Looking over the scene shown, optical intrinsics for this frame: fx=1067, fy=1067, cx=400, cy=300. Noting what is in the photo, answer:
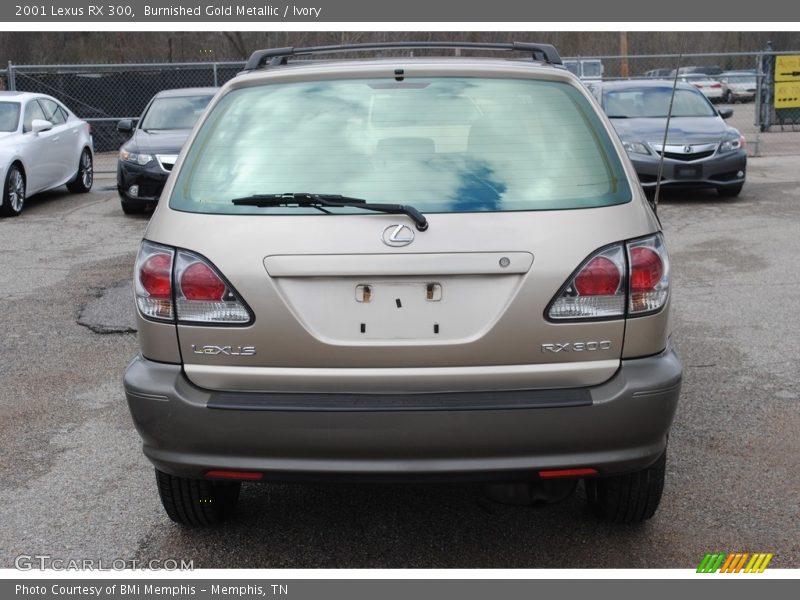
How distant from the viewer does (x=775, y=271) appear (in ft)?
29.8

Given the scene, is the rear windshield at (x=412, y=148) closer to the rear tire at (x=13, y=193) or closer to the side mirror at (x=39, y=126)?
the rear tire at (x=13, y=193)

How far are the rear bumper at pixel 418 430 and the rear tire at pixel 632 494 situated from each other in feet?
1.37

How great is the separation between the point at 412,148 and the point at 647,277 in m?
0.86

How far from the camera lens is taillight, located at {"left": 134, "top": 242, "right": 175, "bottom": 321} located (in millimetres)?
3373

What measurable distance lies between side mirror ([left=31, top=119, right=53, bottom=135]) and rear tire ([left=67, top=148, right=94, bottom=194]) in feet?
6.15

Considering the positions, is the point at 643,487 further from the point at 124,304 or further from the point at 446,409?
the point at 124,304

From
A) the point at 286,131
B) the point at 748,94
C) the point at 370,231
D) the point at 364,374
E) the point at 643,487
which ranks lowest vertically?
the point at 748,94

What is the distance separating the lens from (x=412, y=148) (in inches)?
137

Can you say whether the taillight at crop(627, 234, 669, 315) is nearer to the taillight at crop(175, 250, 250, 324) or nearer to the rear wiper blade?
the rear wiper blade

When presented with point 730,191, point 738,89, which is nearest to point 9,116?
point 730,191

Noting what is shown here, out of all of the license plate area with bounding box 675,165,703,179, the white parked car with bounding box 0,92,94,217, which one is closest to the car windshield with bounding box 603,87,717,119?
the license plate area with bounding box 675,165,703,179

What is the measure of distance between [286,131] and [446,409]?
111cm

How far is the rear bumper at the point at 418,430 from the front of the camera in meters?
3.18

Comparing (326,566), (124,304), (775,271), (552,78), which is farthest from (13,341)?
(775,271)
